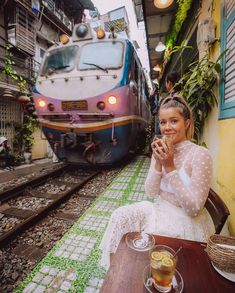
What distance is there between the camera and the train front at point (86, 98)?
15.9 feet

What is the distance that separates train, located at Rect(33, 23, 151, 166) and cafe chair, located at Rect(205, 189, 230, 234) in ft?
11.7

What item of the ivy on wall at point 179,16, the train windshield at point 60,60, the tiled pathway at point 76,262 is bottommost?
the tiled pathway at point 76,262

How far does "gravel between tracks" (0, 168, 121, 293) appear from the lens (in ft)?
6.19

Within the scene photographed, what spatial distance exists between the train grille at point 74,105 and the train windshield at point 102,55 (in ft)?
3.31

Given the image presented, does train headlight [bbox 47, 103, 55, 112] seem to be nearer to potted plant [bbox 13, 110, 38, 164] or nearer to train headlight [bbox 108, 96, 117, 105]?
train headlight [bbox 108, 96, 117, 105]

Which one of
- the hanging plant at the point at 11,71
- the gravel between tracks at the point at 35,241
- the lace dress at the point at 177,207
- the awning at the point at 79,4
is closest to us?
the lace dress at the point at 177,207

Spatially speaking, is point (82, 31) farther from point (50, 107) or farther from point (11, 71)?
point (11, 71)

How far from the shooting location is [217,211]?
144 cm

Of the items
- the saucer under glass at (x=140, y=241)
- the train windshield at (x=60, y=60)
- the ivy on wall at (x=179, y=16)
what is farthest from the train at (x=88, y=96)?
the saucer under glass at (x=140, y=241)

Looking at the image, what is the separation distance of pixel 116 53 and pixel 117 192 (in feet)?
12.0

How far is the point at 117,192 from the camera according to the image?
4.09 metres

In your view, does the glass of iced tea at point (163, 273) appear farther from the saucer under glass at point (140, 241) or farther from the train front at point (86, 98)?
the train front at point (86, 98)

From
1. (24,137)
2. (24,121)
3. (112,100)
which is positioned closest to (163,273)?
(112,100)

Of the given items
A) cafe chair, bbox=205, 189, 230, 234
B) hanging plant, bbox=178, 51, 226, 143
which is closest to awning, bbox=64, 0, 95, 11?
hanging plant, bbox=178, 51, 226, 143
